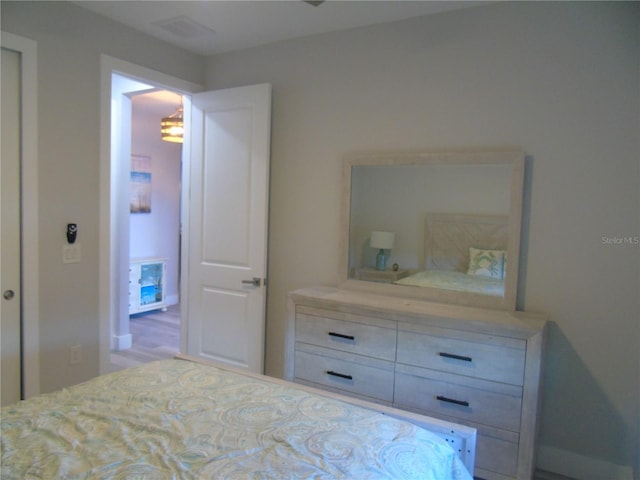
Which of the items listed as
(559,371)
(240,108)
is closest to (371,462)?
(559,371)

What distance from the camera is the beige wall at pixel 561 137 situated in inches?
86.9

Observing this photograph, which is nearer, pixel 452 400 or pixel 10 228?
pixel 452 400

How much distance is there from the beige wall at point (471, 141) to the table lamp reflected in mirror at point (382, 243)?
0.29 meters

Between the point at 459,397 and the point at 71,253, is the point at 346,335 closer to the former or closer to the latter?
the point at 459,397

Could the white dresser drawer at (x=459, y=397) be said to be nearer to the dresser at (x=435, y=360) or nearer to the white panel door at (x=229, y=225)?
the dresser at (x=435, y=360)

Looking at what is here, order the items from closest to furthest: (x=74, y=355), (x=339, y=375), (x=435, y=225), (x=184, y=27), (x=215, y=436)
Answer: (x=215, y=436) → (x=339, y=375) → (x=435, y=225) → (x=74, y=355) → (x=184, y=27)

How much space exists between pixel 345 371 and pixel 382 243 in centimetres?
86

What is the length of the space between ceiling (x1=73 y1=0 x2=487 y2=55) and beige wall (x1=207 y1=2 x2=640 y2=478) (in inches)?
5.7

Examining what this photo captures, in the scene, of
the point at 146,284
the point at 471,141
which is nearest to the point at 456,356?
the point at 471,141

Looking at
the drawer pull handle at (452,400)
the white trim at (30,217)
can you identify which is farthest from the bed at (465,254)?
the white trim at (30,217)

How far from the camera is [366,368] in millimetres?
2455

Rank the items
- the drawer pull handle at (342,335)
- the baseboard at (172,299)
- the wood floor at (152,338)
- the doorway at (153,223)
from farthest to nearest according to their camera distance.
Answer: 1. the baseboard at (172,299)
2. the doorway at (153,223)
3. the wood floor at (152,338)
4. the drawer pull handle at (342,335)

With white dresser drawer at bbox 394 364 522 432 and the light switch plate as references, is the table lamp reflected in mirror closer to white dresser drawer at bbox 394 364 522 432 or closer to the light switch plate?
white dresser drawer at bbox 394 364 522 432

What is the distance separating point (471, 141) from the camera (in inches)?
101
